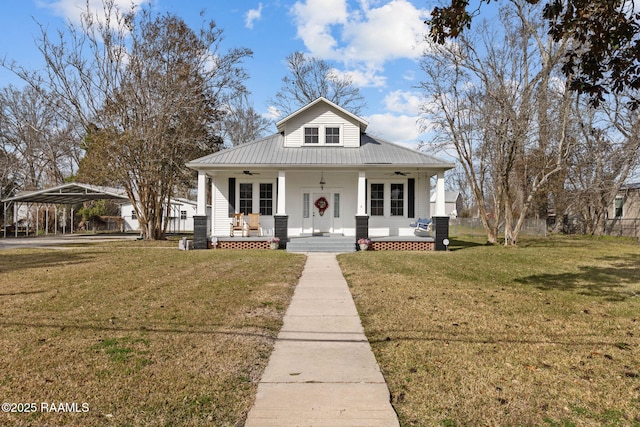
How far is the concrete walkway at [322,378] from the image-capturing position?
10.2 ft

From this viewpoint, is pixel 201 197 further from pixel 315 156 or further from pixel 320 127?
pixel 320 127

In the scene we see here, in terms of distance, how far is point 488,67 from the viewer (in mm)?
21281

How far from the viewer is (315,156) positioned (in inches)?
701

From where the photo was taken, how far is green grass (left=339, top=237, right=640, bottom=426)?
10.8ft

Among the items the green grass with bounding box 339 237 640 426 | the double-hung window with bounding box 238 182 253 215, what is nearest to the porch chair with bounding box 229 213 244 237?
the double-hung window with bounding box 238 182 253 215

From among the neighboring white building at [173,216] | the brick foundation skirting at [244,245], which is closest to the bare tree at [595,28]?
the brick foundation skirting at [244,245]

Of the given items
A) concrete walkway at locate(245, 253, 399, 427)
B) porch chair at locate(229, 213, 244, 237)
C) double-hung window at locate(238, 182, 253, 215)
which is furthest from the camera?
double-hung window at locate(238, 182, 253, 215)

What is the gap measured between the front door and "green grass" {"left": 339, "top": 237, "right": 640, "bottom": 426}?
29.5 ft

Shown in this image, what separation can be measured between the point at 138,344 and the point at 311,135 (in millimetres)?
15249

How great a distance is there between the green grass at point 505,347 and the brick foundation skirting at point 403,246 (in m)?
6.75

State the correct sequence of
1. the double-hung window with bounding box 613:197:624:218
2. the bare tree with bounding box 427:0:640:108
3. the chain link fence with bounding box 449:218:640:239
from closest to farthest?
1. the bare tree with bounding box 427:0:640:108
2. the chain link fence with bounding box 449:218:640:239
3. the double-hung window with bounding box 613:197:624:218

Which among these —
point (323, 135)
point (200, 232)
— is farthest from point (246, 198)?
point (323, 135)

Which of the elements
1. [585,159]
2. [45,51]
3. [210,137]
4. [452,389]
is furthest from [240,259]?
[585,159]

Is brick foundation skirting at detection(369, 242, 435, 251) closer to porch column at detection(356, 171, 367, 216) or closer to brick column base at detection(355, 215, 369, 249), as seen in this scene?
brick column base at detection(355, 215, 369, 249)
